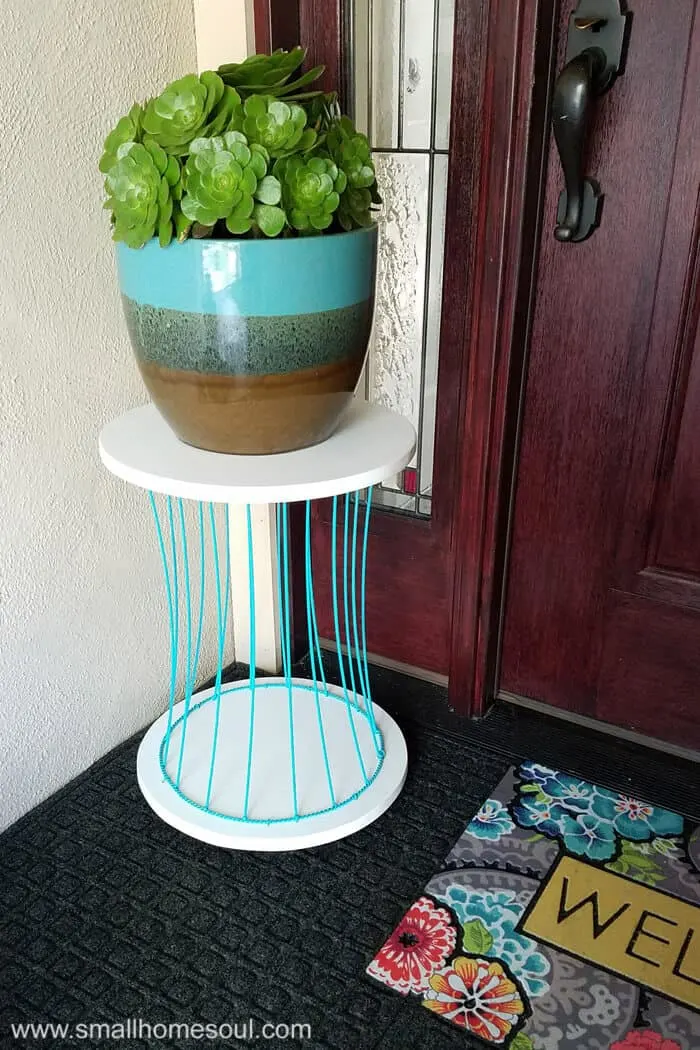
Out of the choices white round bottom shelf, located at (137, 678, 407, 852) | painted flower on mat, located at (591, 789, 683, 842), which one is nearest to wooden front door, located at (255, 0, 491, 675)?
white round bottom shelf, located at (137, 678, 407, 852)

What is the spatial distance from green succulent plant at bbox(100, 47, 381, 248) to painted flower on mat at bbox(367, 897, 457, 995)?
2.76 feet

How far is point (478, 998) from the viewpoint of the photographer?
100 cm

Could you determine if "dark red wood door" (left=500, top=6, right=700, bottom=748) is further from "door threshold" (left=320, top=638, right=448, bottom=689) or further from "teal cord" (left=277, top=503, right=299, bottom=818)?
"teal cord" (left=277, top=503, right=299, bottom=818)

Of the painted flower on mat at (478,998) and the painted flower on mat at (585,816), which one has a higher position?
the painted flower on mat at (585,816)

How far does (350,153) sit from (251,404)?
0.29 meters

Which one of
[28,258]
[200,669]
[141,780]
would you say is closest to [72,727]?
[141,780]

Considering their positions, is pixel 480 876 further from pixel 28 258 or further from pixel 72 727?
pixel 28 258

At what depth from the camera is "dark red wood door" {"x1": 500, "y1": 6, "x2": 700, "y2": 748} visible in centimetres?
112

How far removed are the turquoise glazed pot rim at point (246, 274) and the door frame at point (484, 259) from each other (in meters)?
0.34

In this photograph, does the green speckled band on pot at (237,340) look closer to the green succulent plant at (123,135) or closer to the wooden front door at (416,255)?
the green succulent plant at (123,135)

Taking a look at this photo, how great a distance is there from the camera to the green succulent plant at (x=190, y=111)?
2.75 ft

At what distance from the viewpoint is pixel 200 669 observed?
1.55m

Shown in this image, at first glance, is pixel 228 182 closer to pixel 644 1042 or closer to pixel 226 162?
pixel 226 162

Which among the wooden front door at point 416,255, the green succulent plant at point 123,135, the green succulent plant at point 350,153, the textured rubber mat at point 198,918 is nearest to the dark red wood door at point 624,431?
the wooden front door at point 416,255
